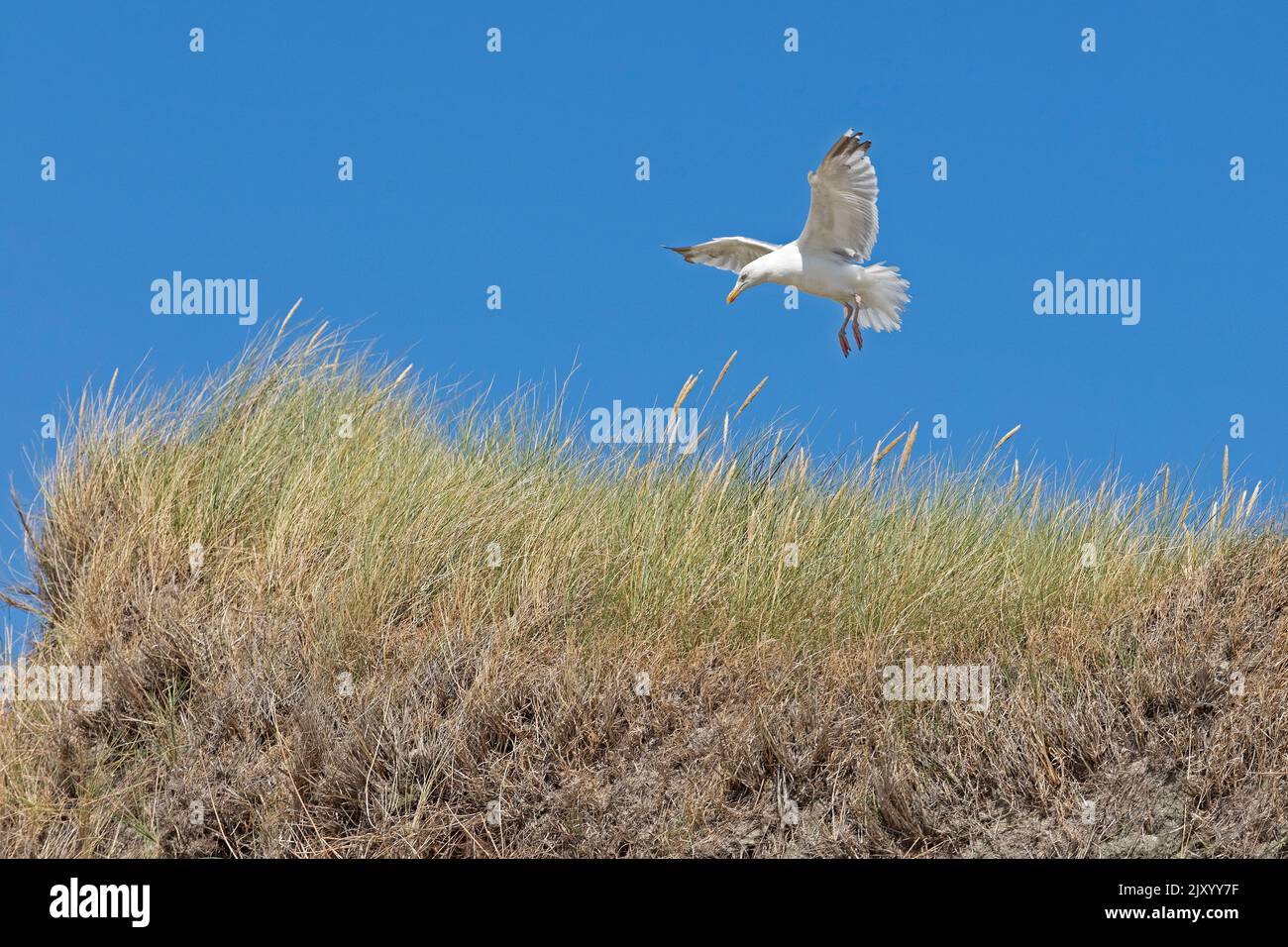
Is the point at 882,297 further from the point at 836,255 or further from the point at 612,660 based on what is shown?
the point at 612,660

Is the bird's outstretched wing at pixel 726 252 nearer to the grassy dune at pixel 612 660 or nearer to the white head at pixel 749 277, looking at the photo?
the white head at pixel 749 277

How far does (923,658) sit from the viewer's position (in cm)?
680

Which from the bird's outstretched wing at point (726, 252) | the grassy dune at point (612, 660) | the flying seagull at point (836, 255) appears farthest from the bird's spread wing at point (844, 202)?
the grassy dune at point (612, 660)

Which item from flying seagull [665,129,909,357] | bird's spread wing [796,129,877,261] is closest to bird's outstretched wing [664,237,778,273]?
flying seagull [665,129,909,357]

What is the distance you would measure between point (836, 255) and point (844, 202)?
77 centimetres

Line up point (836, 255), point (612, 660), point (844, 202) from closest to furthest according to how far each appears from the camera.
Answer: point (612, 660) → point (844, 202) → point (836, 255)

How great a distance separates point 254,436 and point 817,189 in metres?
4.33

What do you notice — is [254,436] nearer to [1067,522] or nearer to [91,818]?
[91,818]

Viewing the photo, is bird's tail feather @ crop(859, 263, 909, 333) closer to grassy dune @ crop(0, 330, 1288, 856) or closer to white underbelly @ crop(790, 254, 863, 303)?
white underbelly @ crop(790, 254, 863, 303)

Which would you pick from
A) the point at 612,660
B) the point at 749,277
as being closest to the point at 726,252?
the point at 749,277

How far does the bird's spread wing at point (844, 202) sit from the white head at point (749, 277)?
1.41 ft

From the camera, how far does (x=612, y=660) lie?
21.7 ft

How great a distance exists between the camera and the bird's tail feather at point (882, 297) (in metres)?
9.92

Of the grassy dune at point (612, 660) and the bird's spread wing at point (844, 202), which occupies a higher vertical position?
the bird's spread wing at point (844, 202)
